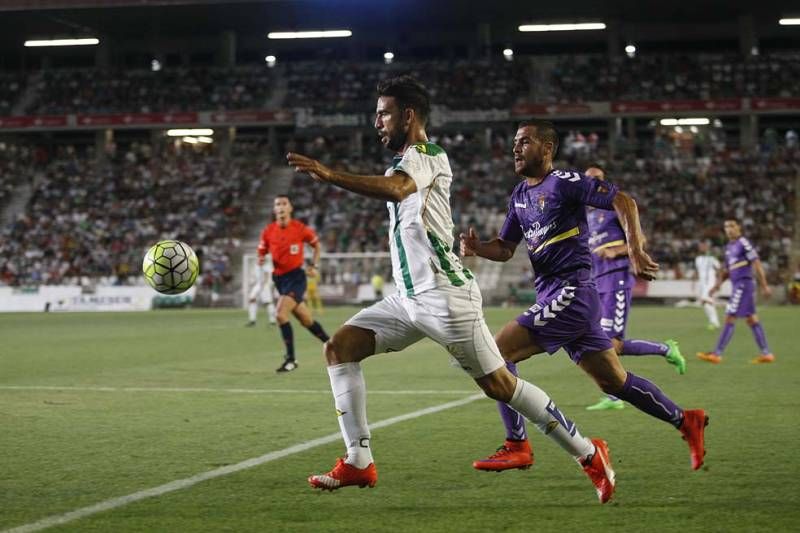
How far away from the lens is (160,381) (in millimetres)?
13398

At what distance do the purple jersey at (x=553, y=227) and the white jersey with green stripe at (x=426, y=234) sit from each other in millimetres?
1107

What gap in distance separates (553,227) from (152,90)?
49179mm

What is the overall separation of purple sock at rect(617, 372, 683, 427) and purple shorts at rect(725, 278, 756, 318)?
32.2 ft

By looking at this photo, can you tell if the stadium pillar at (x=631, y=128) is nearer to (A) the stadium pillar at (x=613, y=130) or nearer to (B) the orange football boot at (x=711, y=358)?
(A) the stadium pillar at (x=613, y=130)

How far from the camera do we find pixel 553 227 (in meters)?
6.95

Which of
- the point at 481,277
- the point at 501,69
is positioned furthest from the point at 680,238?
the point at 501,69

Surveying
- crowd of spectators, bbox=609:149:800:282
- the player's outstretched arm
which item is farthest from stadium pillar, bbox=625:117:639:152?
the player's outstretched arm

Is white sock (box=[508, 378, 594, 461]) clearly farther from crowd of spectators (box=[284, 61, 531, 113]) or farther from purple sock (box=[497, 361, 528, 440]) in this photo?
crowd of spectators (box=[284, 61, 531, 113])

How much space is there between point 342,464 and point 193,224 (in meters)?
42.0

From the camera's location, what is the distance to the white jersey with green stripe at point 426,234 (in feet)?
19.3

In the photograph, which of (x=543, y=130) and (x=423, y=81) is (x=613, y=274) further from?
(x=423, y=81)

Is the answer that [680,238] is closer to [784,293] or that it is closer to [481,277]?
[784,293]

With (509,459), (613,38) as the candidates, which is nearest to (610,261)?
(509,459)

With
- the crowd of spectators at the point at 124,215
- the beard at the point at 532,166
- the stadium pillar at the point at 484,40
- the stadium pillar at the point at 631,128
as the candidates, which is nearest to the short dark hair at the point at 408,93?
the beard at the point at 532,166
